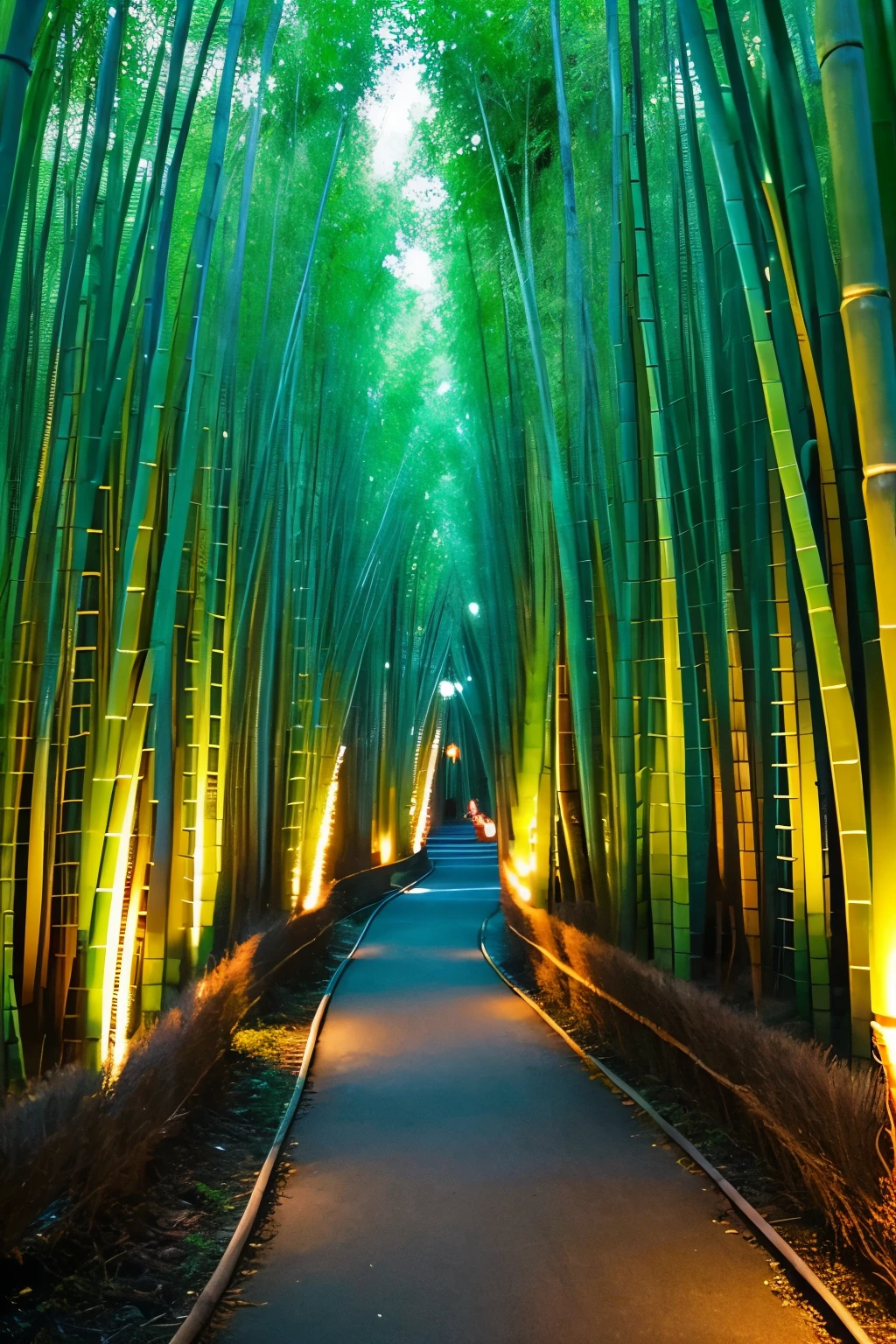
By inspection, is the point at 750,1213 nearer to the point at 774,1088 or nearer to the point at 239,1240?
the point at 774,1088

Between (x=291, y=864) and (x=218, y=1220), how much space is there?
12.4ft

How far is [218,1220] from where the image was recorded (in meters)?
2.27

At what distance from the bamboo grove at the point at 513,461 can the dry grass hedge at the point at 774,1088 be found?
16 centimetres

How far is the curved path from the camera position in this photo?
178 cm

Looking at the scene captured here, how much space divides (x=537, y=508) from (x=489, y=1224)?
143 inches

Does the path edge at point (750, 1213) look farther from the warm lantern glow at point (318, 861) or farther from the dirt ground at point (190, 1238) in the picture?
the warm lantern glow at point (318, 861)

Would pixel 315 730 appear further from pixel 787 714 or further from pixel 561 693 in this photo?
pixel 787 714

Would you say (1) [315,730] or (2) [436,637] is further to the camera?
(2) [436,637]

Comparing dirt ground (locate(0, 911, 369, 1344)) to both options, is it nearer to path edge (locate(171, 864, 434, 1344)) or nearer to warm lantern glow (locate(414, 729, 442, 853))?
path edge (locate(171, 864, 434, 1344))

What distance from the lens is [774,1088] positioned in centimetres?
222

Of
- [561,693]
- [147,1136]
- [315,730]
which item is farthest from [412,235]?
[147,1136]

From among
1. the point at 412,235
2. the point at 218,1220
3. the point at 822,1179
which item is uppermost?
the point at 412,235

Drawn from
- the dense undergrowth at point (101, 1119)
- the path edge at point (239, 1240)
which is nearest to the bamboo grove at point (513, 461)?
the dense undergrowth at point (101, 1119)

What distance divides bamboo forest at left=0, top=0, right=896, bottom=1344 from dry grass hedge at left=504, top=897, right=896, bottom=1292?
0.01 m
